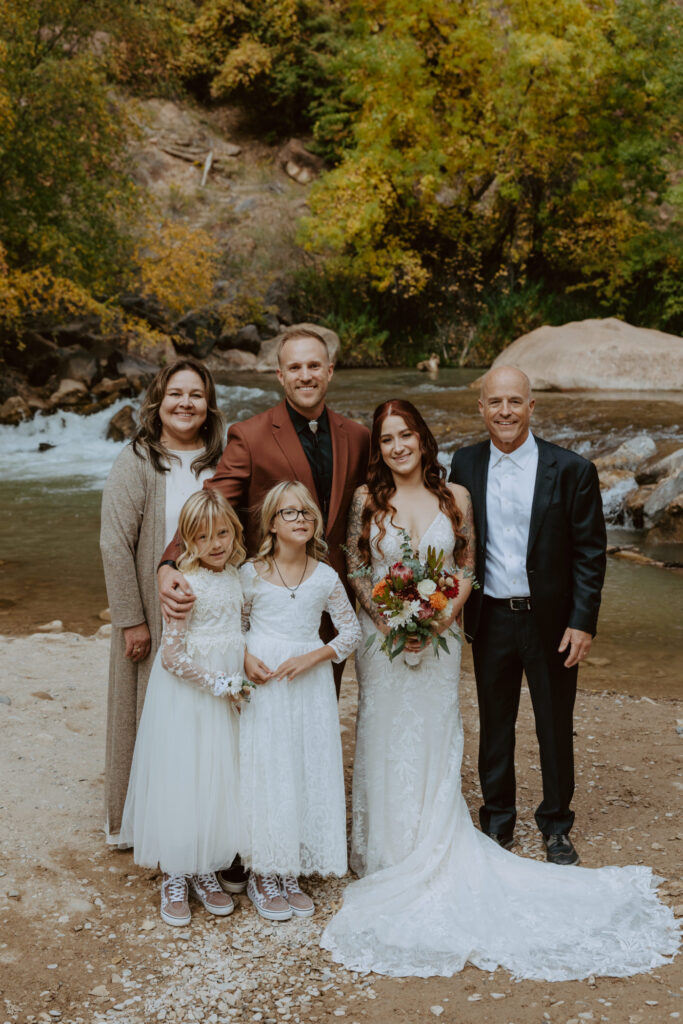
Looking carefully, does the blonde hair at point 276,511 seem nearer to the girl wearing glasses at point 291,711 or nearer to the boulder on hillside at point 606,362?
the girl wearing glasses at point 291,711

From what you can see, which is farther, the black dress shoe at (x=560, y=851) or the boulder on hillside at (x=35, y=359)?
the boulder on hillside at (x=35, y=359)

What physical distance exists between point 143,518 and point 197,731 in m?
0.91

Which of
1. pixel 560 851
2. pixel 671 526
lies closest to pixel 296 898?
pixel 560 851

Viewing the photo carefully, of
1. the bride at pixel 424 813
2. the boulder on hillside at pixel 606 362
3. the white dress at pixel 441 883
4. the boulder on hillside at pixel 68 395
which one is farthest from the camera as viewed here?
the boulder on hillside at pixel 68 395

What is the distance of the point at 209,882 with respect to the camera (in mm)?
3543

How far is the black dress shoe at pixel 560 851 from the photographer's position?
152 inches

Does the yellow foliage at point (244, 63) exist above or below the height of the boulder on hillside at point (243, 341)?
above

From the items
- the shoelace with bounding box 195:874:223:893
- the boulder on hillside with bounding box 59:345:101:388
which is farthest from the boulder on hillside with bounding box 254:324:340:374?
the shoelace with bounding box 195:874:223:893

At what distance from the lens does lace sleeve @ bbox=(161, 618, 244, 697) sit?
133 inches

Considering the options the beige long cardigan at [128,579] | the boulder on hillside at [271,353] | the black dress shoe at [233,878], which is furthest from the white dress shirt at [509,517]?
the boulder on hillside at [271,353]

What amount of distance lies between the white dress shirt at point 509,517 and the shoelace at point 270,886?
4.60ft

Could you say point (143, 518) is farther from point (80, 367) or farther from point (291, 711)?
point (80, 367)

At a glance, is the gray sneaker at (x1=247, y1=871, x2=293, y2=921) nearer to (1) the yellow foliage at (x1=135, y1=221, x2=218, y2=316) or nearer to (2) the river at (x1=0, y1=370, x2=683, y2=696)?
(2) the river at (x1=0, y1=370, x2=683, y2=696)

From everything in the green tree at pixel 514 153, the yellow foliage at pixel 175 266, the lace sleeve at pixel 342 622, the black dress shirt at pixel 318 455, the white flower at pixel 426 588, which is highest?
the green tree at pixel 514 153
